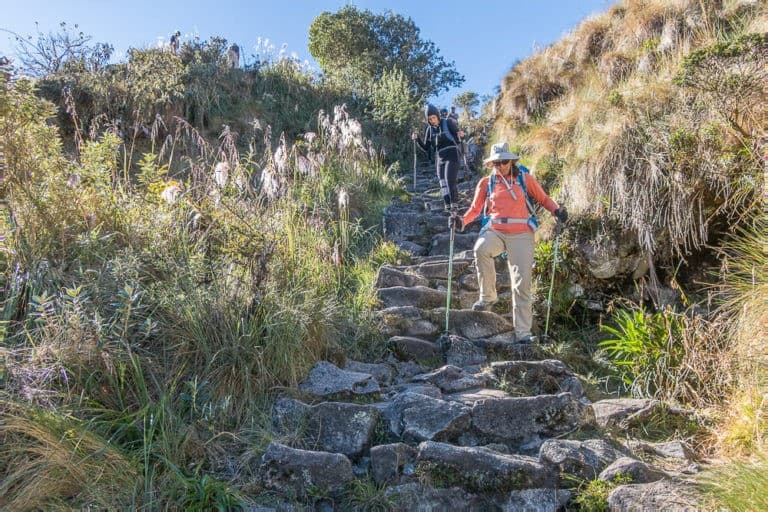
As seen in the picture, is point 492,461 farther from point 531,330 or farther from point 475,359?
point 531,330

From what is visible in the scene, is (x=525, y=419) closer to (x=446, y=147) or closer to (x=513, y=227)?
(x=513, y=227)

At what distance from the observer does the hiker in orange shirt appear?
18.8ft

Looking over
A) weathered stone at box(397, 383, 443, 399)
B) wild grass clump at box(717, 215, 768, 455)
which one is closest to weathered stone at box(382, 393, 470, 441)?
weathered stone at box(397, 383, 443, 399)

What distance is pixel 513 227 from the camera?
19.0ft

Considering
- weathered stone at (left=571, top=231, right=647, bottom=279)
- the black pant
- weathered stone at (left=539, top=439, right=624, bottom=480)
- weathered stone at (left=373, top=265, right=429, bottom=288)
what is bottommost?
weathered stone at (left=539, top=439, right=624, bottom=480)

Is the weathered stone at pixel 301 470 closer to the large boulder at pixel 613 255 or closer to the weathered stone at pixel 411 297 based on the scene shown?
the weathered stone at pixel 411 297

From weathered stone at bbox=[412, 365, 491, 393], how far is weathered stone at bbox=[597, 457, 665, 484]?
149cm

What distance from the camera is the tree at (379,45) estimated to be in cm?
2223

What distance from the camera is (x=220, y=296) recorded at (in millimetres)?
3896

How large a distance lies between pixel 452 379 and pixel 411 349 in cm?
66

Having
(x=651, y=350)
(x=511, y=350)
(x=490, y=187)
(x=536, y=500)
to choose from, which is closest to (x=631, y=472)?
(x=536, y=500)

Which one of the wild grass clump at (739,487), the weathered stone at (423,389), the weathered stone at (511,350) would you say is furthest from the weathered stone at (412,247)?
the wild grass clump at (739,487)

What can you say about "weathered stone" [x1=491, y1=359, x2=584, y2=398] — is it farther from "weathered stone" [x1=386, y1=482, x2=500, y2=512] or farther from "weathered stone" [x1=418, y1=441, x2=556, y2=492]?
"weathered stone" [x1=386, y1=482, x2=500, y2=512]

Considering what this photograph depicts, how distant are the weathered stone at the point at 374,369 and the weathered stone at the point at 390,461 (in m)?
1.36
